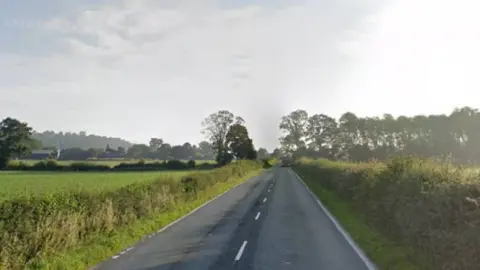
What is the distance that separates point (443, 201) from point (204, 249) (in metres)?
6.86

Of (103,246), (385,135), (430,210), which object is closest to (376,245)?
(430,210)

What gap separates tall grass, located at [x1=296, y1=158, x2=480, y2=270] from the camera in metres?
8.68

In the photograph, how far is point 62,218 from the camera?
12984 millimetres

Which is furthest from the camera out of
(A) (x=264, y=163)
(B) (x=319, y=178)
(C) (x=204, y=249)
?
(A) (x=264, y=163)

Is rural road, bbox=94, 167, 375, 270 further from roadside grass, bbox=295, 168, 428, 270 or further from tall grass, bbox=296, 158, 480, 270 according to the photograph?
tall grass, bbox=296, 158, 480, 270

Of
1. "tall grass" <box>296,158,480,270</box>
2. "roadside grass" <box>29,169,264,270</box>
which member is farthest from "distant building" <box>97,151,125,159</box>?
"tall grass" <box>296,158,480,270</box>

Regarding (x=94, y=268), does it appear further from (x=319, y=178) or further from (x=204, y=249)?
(x=319, y=178)

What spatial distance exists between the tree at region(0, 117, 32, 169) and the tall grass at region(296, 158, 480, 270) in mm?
98311

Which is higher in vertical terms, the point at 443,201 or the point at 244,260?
the point at 443,201

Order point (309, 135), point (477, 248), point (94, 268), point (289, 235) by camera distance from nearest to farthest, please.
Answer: point (477, 248) < point (94, 268) < point (289, 235) < point (309, 135)

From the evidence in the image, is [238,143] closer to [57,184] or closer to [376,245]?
[57,184]

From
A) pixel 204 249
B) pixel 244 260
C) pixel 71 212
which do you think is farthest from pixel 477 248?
pixel 71 212

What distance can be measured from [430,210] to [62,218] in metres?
9.50

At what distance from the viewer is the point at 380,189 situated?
1748 centimetres
